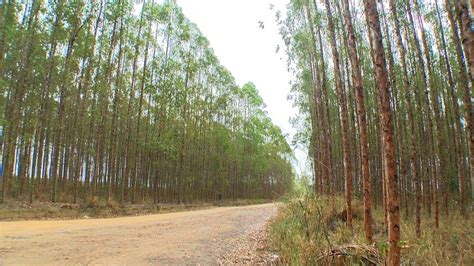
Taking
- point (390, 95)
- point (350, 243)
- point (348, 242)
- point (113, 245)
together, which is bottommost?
point (113, 245)

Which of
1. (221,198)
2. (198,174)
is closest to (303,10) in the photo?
(198,174)

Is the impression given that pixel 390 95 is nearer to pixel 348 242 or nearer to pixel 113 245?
pixel 348 242

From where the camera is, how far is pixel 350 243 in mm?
4867

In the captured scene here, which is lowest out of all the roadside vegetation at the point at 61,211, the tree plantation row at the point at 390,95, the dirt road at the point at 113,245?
the dirt road at the point at 113,245

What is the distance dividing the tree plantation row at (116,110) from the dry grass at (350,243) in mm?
10816

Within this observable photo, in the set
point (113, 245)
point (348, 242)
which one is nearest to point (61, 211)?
point (113, 245)

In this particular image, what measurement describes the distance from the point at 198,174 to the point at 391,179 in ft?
86.8

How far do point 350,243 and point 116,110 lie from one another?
16.1m

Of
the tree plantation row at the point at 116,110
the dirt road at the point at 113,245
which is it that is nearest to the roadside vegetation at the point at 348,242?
the dirt road at the point at 113,245

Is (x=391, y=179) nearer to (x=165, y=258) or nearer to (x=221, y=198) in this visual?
(x=165, y=258)

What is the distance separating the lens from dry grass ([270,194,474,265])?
167 inches

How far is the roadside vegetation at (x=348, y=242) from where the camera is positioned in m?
4.25

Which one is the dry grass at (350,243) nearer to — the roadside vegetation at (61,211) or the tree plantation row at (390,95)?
the tree plantation row at (390,95)

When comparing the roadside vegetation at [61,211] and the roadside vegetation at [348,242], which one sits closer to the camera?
the roadside vegetation at [348,242]
